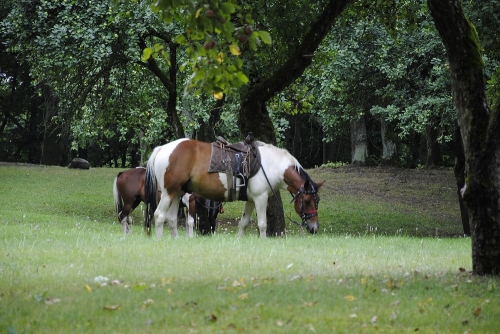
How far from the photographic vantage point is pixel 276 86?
57.5 feet

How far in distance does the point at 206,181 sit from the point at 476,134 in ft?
22.9

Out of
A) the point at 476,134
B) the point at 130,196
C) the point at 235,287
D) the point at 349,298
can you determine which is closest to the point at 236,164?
the point at 130,196

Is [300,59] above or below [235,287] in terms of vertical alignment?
above

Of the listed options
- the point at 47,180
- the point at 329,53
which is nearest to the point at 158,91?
the point at 329,53

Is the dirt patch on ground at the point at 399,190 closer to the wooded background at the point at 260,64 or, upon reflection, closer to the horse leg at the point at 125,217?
the wooded background at the point at 260,64

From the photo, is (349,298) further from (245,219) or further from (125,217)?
(125,217)

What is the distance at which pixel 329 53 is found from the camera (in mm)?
19797

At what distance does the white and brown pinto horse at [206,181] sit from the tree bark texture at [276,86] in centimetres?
204

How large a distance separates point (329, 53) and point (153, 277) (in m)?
12.9

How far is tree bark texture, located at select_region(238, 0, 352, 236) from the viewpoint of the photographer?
17266 millimetres

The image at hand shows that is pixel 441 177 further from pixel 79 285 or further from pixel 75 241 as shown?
pixel 79 285

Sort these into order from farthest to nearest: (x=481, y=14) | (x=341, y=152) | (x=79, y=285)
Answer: (x=341, y=152)
(x=481, y=14)
(x=79, y=285)

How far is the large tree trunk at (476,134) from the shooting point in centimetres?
894

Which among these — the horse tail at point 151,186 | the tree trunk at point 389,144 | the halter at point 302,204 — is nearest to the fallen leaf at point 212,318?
the horse tail at point 151,186
